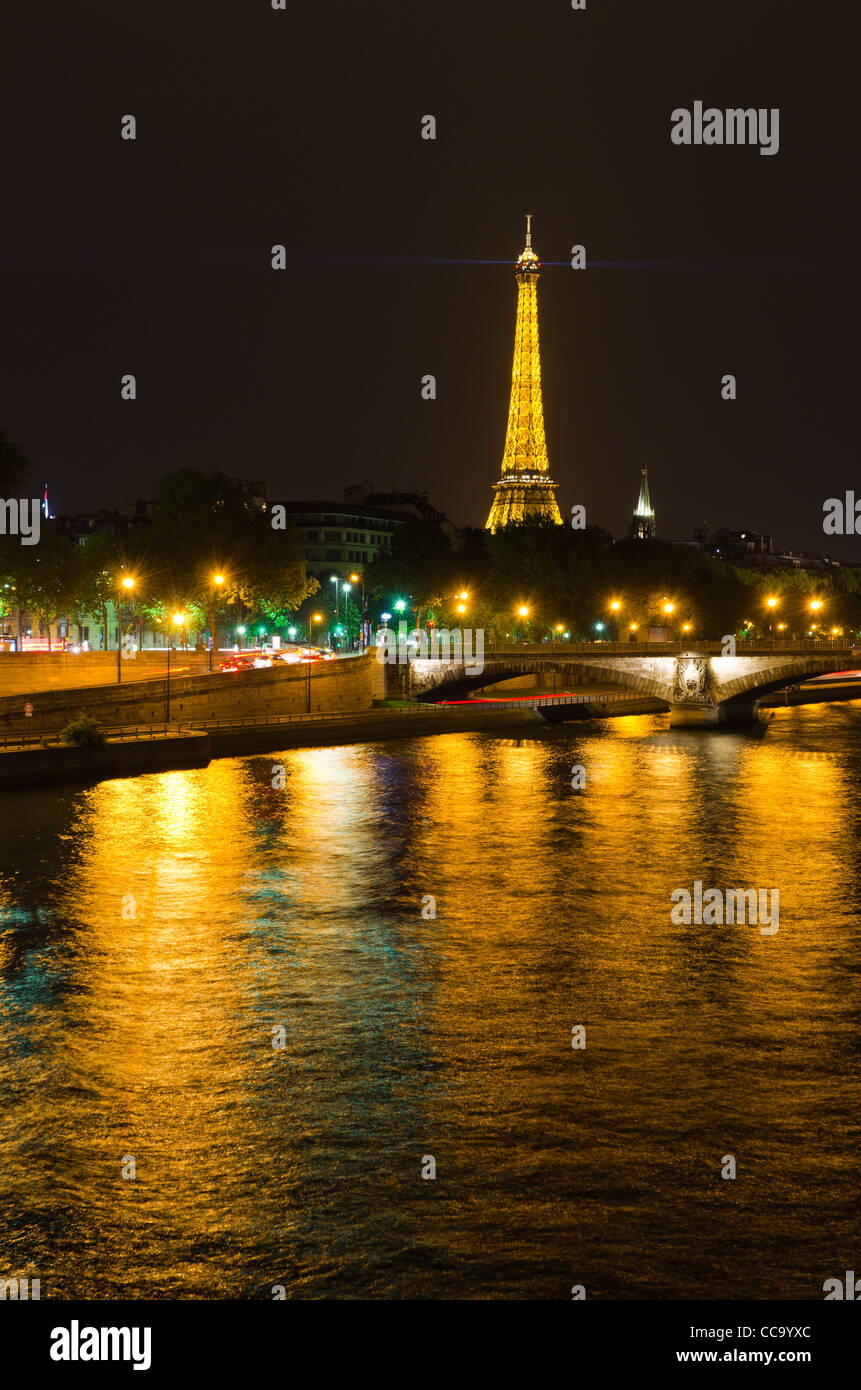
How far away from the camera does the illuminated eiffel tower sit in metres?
114

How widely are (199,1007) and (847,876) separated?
14.6 metres

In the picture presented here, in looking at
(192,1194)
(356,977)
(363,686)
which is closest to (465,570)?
(363,686)

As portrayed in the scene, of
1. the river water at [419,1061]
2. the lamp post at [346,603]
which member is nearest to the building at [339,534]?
the lamp post at [346,603]

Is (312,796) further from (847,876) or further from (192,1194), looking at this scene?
(192,1194)

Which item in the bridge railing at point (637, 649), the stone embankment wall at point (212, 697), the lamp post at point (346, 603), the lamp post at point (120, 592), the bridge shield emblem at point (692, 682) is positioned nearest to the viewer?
the stone embankment wall at point (212, 697)

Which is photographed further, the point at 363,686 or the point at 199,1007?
the point at 363,686

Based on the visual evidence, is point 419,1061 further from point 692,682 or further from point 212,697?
point 692,682

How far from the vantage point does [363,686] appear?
60781 mm

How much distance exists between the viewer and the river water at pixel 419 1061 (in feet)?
29.6

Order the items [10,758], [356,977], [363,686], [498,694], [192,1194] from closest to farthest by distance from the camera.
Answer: [192,1194] < [356,977] < [10,758] < [363,686] < [498,694]

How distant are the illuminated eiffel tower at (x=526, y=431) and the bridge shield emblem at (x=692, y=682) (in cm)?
5126

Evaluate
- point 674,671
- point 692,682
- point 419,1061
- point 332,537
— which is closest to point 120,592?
point 674,671

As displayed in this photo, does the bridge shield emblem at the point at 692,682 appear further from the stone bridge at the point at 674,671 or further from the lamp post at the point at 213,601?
the lamp post at the point at 213,601
